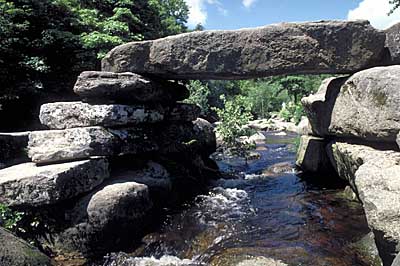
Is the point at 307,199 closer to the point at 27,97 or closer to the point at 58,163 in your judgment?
the point at 58,163

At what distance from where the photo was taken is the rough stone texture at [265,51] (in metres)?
6.62

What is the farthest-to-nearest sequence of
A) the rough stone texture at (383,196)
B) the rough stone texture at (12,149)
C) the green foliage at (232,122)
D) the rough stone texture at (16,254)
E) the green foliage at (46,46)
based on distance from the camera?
1. the green foliage at (232,122)
2. the green foliage at (46,46)
3. the rough stone texture at (12,149)
4. the rough stone texture at (383,196)
5. the rough stone texture at (16,254)

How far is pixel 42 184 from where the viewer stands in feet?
17.7

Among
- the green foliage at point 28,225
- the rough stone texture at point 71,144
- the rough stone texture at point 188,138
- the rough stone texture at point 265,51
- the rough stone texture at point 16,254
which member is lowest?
the green foliage at point 28,225

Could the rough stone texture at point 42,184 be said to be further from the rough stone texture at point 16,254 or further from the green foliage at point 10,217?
the rough stone texture at point 16,254

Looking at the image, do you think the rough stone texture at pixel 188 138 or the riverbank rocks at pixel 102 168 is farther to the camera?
the rough stone texture at pixel 188 138

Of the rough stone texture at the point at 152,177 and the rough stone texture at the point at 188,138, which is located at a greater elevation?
the rough stone texture at the point at 188,138

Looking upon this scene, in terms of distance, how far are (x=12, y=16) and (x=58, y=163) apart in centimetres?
759

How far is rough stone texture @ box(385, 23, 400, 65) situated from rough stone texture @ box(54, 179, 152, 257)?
5.98 m

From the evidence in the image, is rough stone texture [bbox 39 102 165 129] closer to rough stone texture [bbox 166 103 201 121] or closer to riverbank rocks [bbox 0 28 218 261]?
riverbank rocks [bbox 0 28 218 261]

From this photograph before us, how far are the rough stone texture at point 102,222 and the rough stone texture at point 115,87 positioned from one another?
224 centimetres

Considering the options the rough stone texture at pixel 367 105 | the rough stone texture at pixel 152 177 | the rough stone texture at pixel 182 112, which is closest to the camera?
the rough stone texture at pixel 367 105

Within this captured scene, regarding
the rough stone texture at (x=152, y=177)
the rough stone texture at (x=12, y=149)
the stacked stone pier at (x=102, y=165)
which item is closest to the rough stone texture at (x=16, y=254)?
the stacked stone pier at (x=102, y=165)

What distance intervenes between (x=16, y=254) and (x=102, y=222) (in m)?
2.02
